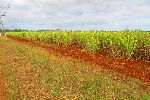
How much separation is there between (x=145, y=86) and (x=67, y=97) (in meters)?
3.91

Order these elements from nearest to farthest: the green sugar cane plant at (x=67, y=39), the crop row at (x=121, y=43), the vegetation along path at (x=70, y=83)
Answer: the vegetation along path at (x=70, y=83) → the crop row at (x=121, y=43) → the green sugar cane plant at (x=67, y=39)

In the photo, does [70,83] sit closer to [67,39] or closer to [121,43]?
[121,43]

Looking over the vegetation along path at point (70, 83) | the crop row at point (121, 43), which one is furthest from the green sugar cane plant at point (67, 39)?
the vegetation along path at point (70, 83)

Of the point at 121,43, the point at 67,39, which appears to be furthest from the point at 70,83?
the point at 67,39

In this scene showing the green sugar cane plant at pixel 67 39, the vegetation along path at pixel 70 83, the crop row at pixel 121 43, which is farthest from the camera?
the green sugar cane plant at pixel 67 39

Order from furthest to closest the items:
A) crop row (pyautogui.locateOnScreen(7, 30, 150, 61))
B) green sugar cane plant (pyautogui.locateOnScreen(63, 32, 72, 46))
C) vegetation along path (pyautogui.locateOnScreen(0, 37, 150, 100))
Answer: green sugar cane plant (pyautogui.locateOnScreen(63, 32, 72, 46)) < crop row (pyautogui.locateOnScreen(7, 30, 150, 61)) < vegetation along path (pyautogui.locateOnScreen(0, 37, 150, 100))

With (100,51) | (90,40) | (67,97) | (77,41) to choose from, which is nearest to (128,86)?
(67,97)

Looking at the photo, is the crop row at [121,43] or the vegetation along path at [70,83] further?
the crop row at [121,43]

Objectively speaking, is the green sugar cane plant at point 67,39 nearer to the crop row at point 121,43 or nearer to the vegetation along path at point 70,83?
the crop row at point 121,43

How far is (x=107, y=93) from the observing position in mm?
13266

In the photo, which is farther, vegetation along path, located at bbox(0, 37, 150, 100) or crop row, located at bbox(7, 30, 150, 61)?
crop row, located at bbox(7, 30, 150, 61)

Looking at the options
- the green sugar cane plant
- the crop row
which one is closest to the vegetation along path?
the crop row

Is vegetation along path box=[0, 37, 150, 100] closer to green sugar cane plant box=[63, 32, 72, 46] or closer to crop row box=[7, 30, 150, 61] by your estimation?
crop row box=[7, 30, 150, 61]

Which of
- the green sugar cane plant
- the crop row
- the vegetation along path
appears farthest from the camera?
the green sugar cane plant
